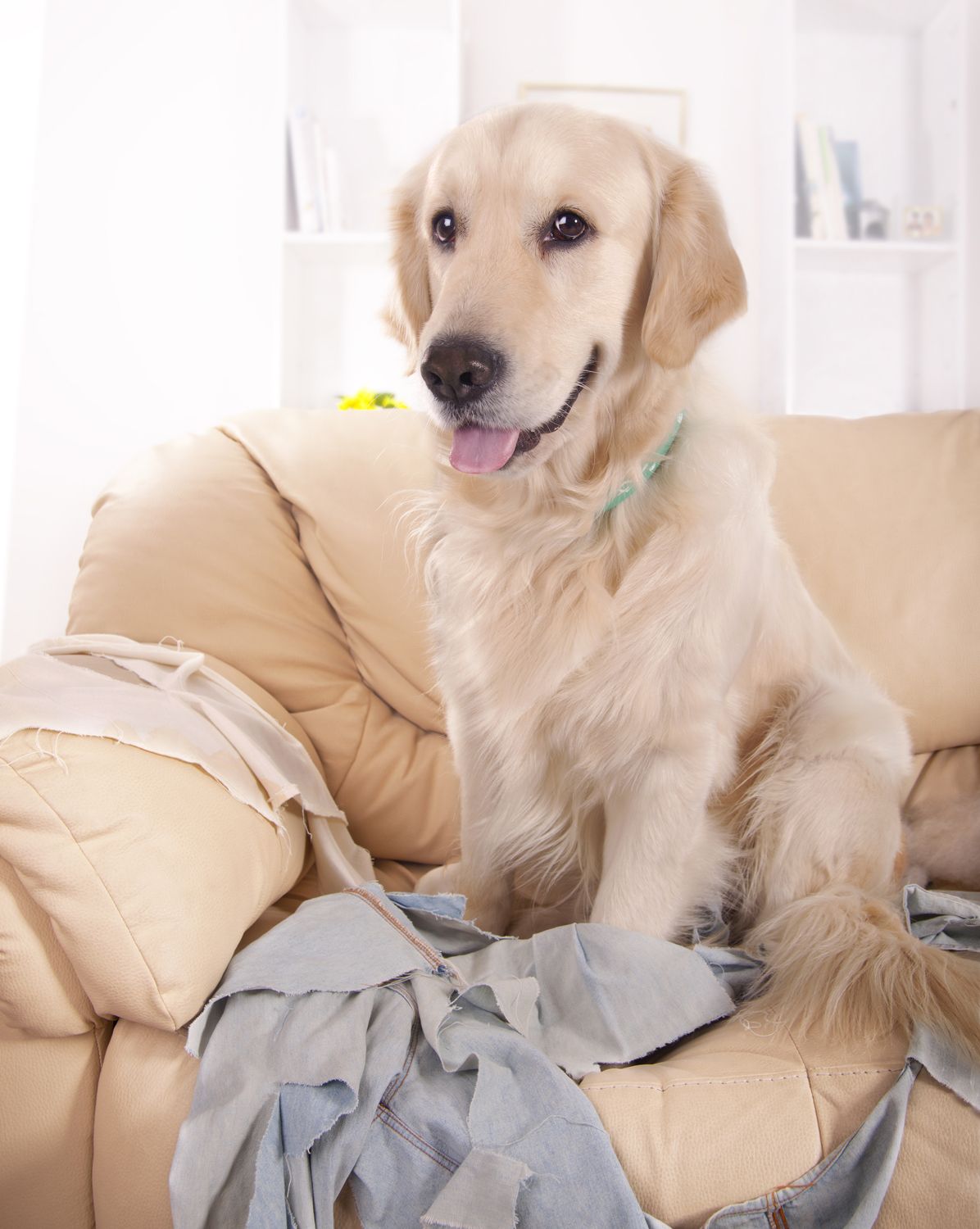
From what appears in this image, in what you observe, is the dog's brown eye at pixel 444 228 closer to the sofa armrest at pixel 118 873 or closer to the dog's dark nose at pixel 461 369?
the dog's dark nose at pixel 461 369

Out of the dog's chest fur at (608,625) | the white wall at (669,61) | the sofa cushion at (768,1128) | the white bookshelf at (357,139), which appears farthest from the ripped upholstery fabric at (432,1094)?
the white wall at (669,61)

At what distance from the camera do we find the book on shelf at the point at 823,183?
3055 mm

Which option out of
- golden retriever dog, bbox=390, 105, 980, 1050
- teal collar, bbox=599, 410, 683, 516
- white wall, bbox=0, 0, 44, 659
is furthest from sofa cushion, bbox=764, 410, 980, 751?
white wall, bbox=0, 0, 44, 659

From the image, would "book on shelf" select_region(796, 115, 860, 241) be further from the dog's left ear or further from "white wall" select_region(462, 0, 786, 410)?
the dog's left ear

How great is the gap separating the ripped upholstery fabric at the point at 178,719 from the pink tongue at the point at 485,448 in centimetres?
50

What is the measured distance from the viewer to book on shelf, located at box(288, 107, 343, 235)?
2.97 m

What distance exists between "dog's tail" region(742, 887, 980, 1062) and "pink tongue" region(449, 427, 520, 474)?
0.71 metres

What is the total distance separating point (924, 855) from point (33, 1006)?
1394mm

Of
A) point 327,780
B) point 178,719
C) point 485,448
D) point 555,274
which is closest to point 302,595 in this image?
point 327,780

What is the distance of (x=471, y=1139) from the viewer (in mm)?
921

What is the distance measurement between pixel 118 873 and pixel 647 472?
32.3 inches

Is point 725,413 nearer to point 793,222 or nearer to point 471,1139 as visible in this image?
point 471,1139

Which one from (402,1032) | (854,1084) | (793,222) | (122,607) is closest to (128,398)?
(122,607)

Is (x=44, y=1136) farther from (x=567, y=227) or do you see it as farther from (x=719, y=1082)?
(x=567, y=227)
